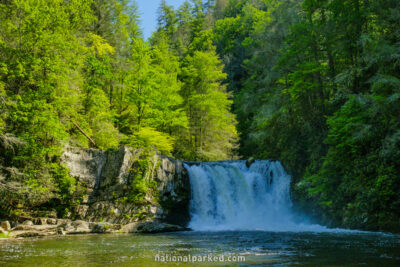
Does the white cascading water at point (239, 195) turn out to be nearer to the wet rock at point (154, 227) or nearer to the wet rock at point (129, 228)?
the wet rock at point (154, 227)

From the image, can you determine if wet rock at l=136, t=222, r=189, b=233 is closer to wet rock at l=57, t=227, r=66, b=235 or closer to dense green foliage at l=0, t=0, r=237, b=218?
dense green foliage at l=0, t=0, r=237, b=218

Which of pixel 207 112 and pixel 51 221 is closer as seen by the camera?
pixel 51 221

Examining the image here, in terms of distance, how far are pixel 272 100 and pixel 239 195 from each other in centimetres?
632

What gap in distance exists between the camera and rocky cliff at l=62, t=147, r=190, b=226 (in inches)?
615

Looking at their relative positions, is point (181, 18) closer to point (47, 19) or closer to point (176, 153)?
point (176, 153)

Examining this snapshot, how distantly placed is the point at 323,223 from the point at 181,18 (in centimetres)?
3642

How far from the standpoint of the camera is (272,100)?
66.4ft

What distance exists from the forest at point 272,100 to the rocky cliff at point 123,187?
0.69m

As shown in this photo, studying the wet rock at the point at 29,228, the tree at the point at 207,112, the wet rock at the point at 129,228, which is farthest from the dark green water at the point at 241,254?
the tree at the point at 207,112

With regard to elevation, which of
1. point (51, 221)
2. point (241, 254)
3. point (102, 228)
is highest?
point (241, 254)

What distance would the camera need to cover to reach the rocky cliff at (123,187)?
1563 cm

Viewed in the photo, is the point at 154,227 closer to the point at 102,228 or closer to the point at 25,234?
the point at 102,228

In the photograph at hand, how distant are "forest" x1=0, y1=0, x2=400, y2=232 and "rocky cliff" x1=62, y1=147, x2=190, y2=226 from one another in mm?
692

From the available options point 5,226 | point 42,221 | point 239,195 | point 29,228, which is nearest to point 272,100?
point 239,195
